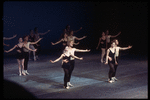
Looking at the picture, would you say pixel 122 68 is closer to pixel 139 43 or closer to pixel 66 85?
pixel 66 85

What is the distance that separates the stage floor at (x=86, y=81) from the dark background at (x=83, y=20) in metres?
6.33

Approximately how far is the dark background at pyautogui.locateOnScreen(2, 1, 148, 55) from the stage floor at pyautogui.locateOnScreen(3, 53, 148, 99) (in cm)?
633

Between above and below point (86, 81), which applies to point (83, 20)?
above

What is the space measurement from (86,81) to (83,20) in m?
12.6

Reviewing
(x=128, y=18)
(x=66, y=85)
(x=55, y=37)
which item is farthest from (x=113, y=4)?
(x=66, y=85)

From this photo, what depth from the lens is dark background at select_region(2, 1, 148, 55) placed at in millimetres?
17922

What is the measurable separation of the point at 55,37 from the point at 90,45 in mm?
3799

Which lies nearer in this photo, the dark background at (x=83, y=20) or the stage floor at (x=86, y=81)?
the stage floor at (x=86, y=81)

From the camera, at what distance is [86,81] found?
9.12 meters

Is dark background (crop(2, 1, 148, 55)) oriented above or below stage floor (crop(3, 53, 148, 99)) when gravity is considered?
above

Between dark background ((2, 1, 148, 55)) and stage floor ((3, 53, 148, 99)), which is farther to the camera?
dark background ((2, 1, 148, 55))

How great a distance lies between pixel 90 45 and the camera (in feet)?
70.4

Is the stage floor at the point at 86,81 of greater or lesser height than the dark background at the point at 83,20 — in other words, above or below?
below

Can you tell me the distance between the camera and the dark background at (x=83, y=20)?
1792 centimetres
